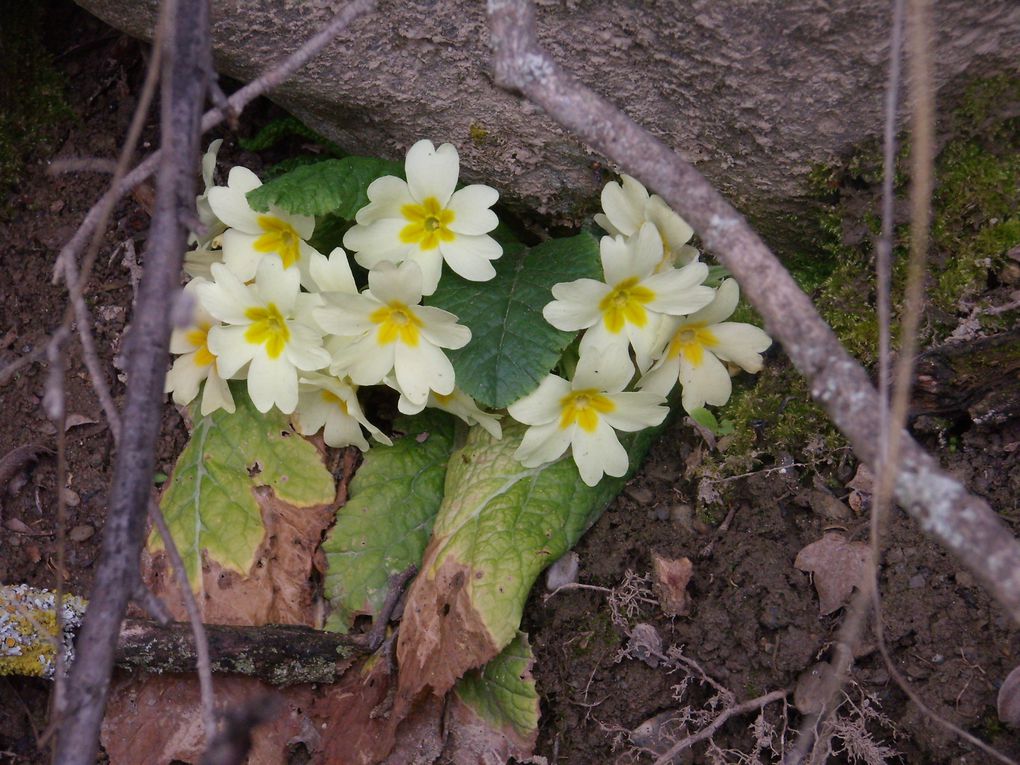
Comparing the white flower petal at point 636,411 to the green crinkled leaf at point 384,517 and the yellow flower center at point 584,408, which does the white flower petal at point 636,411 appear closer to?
the yellow flower center at point 584,408

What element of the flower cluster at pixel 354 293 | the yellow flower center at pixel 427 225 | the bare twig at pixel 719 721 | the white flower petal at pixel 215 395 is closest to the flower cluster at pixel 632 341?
the flower cluster at pixel 354 293

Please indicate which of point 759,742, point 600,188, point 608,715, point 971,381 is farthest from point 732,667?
point 600,188

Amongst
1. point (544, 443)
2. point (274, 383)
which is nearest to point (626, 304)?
point (544, 443)

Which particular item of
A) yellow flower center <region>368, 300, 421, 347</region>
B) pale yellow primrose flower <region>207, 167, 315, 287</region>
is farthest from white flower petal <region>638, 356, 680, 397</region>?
pale yellow primrose flower <region>207, 167, 315, 287</region>

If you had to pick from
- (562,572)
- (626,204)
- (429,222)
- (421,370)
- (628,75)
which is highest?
(628,75)

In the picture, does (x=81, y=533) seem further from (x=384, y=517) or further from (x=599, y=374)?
(x=599, y=374)

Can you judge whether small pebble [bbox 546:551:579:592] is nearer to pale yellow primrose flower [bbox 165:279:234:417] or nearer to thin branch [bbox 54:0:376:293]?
pale yellow primrose flower [bbox 165:279:234:417]
